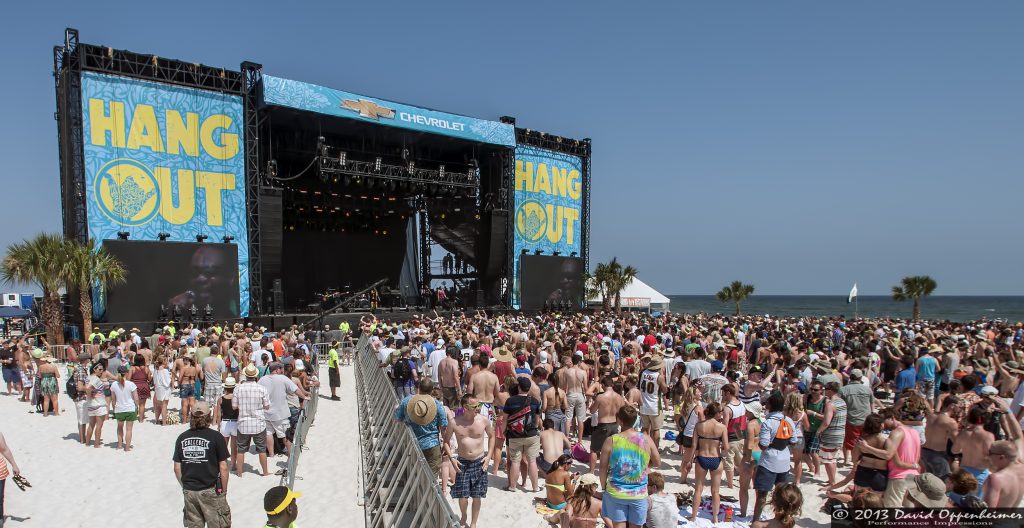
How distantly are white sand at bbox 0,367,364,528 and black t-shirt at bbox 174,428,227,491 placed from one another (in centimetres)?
166

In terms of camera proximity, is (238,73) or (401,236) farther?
(401,236)

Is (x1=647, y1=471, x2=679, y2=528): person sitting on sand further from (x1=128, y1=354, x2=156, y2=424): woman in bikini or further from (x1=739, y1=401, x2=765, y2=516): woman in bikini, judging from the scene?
(x1=128, y1=354, x2=156, y2=424): woman in bikini

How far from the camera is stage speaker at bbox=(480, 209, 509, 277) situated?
29672 mm

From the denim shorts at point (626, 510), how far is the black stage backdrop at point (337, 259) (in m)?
27.1

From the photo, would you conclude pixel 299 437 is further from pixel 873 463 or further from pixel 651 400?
pixel 873 463

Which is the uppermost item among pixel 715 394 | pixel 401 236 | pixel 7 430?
pixel 401 236

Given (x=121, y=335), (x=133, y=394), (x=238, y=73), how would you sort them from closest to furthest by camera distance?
(x=133, y=394) → (x=121, y=335) → (x=238, y=73)

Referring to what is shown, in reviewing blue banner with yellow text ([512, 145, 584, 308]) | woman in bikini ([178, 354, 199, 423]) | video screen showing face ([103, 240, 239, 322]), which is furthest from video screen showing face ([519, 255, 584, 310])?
woman in bikini ([178, 354, 199, 423])

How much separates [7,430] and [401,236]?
80.8ft

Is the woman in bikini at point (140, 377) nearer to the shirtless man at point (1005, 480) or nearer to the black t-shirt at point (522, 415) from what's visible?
the black t-shirt at point (522, 415)

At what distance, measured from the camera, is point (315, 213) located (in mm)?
30453

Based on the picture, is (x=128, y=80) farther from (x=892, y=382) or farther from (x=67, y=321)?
(x=892, y=382)

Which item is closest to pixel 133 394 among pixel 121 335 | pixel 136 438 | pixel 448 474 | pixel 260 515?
pixel 136 438

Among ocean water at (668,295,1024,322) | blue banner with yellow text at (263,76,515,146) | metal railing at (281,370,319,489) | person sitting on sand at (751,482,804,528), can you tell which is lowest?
ocean water at (668,295,1024,322)
